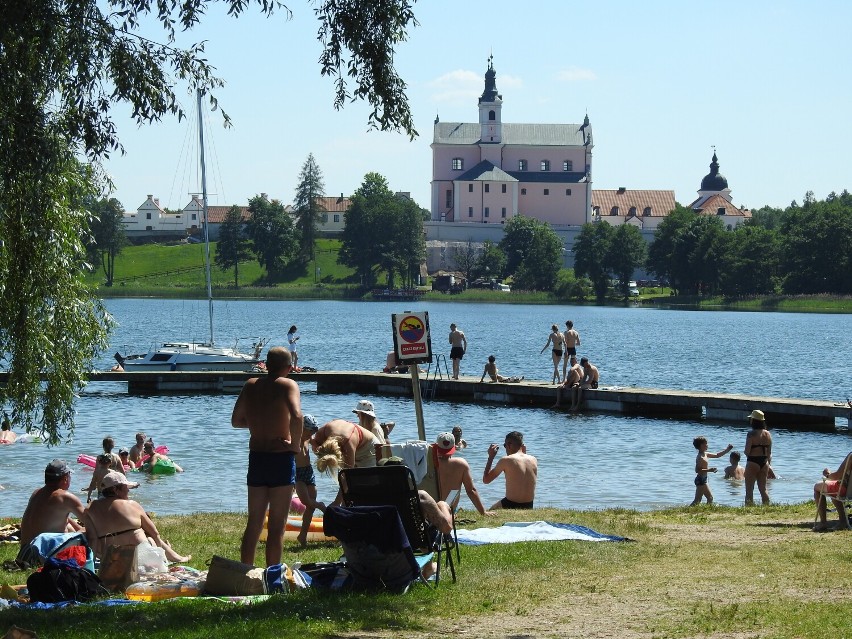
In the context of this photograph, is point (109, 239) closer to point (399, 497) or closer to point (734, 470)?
point (734, 470)

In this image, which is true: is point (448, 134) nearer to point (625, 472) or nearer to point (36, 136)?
point (625, 472)

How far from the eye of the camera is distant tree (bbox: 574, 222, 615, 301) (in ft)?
441

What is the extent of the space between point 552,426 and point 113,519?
21387 mm

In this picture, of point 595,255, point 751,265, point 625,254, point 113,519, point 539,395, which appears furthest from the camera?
point 595,255

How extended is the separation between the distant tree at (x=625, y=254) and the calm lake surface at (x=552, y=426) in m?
48.6

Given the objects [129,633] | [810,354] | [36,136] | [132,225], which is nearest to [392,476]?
[129,633]

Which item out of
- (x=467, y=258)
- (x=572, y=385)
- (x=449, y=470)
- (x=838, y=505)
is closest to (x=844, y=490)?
(x=838, y=505)

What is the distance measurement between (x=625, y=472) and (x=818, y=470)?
3586mm

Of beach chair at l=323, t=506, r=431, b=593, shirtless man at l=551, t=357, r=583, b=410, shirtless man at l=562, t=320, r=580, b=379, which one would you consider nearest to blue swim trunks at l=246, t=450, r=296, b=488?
beach chair at l=323, t=506, r=431, b=593

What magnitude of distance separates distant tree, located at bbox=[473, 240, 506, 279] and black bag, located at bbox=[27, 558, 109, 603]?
13641 cm

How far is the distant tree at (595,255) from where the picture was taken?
134 metres

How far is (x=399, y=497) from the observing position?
29.2ft

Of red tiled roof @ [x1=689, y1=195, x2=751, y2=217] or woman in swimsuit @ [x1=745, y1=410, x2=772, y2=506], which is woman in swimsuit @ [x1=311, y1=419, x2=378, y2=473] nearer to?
woman in swimsuit @ [x1=745, y1=410, x2=772, y2=506]

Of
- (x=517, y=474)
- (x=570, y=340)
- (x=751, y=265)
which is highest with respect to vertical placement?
(x=751, y=265)
